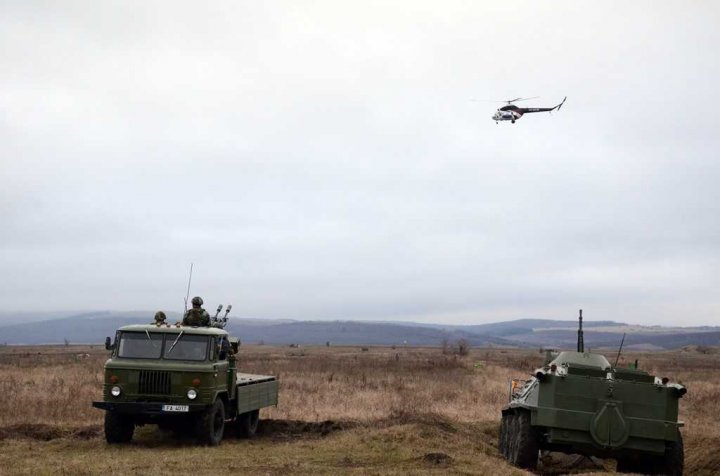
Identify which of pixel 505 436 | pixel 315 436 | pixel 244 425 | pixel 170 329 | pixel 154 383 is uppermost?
pixel 170 329

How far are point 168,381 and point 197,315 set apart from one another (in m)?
2.51

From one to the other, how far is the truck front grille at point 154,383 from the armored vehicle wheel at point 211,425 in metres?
0.84

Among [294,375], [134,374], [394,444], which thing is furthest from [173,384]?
[294,375]

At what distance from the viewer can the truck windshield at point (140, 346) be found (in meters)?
17.2

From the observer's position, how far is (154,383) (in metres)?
16.7

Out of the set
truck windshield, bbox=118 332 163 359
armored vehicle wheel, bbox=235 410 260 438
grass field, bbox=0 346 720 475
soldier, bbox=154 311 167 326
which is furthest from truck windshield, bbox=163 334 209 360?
armored vehicle wheel, bbox=235 410 260 438

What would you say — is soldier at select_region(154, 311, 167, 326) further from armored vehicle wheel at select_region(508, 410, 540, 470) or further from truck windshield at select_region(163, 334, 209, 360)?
armored vehicle wheel at select_region(508, 410, 540, 470)

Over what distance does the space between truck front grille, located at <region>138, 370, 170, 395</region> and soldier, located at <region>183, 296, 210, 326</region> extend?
2271mm

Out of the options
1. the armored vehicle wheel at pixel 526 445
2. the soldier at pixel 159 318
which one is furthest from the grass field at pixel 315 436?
the soldier at pixel 159 318

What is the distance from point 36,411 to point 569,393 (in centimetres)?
1404

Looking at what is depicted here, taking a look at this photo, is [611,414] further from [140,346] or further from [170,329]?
[140,346]

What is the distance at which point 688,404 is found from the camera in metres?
29.4

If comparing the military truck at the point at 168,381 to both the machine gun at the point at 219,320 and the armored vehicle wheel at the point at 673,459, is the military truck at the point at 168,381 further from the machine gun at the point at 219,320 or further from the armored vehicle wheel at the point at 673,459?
the armored vehicle wheel at the point at 673,459

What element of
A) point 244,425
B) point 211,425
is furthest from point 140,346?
point 244,425
